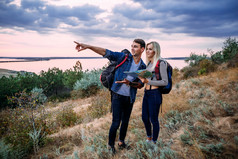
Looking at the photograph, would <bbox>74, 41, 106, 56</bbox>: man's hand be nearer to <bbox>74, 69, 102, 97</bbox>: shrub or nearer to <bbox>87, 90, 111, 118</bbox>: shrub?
<bbox>87, 90, 111, 118</bbox>: shrub

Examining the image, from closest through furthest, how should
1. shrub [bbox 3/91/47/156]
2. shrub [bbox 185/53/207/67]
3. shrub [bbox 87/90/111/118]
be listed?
shrub [bbox 3/91/47/156] → shrub [bbox 87/90/111/118] → shrub [bbox 185/53/207/67]

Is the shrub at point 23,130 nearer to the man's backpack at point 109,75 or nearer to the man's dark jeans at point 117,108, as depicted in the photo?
the man's dark jeans at point 117,108

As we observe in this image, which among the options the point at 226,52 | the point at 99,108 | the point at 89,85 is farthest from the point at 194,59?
the point at 99,108

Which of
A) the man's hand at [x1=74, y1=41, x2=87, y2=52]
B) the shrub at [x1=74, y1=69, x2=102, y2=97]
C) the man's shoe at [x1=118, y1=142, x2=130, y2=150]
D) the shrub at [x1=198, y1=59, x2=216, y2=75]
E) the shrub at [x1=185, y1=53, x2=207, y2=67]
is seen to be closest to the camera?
the man's hand at [x1=74, y1=41, x2=87, y2=52]

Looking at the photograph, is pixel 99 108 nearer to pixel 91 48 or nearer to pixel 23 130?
pixel 23 130

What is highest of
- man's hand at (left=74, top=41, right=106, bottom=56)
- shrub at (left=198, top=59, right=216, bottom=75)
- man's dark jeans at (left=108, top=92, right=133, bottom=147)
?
man's hand at (left=74, top=41, right=106, bottom=56)

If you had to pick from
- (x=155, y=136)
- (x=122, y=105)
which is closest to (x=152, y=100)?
(x=122, y=105)

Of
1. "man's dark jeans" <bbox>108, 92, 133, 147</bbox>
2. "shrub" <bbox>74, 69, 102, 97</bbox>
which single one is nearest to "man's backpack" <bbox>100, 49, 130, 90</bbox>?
"man's dark jeans" <bbox>108, 92, 133, 147</bbox>

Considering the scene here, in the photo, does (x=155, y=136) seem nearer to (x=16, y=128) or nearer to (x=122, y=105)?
(x=122, y=105)

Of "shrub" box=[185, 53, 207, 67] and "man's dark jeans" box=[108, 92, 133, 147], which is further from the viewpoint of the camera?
"shrub" box=[185, 53, 207, 67]

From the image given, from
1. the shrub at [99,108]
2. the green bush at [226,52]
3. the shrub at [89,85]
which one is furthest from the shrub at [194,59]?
the shrub at [99,108]

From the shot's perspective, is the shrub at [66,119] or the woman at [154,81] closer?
the woman at [154,81]

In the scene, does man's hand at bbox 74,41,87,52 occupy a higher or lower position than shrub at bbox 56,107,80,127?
higher

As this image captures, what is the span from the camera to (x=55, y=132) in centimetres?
547
